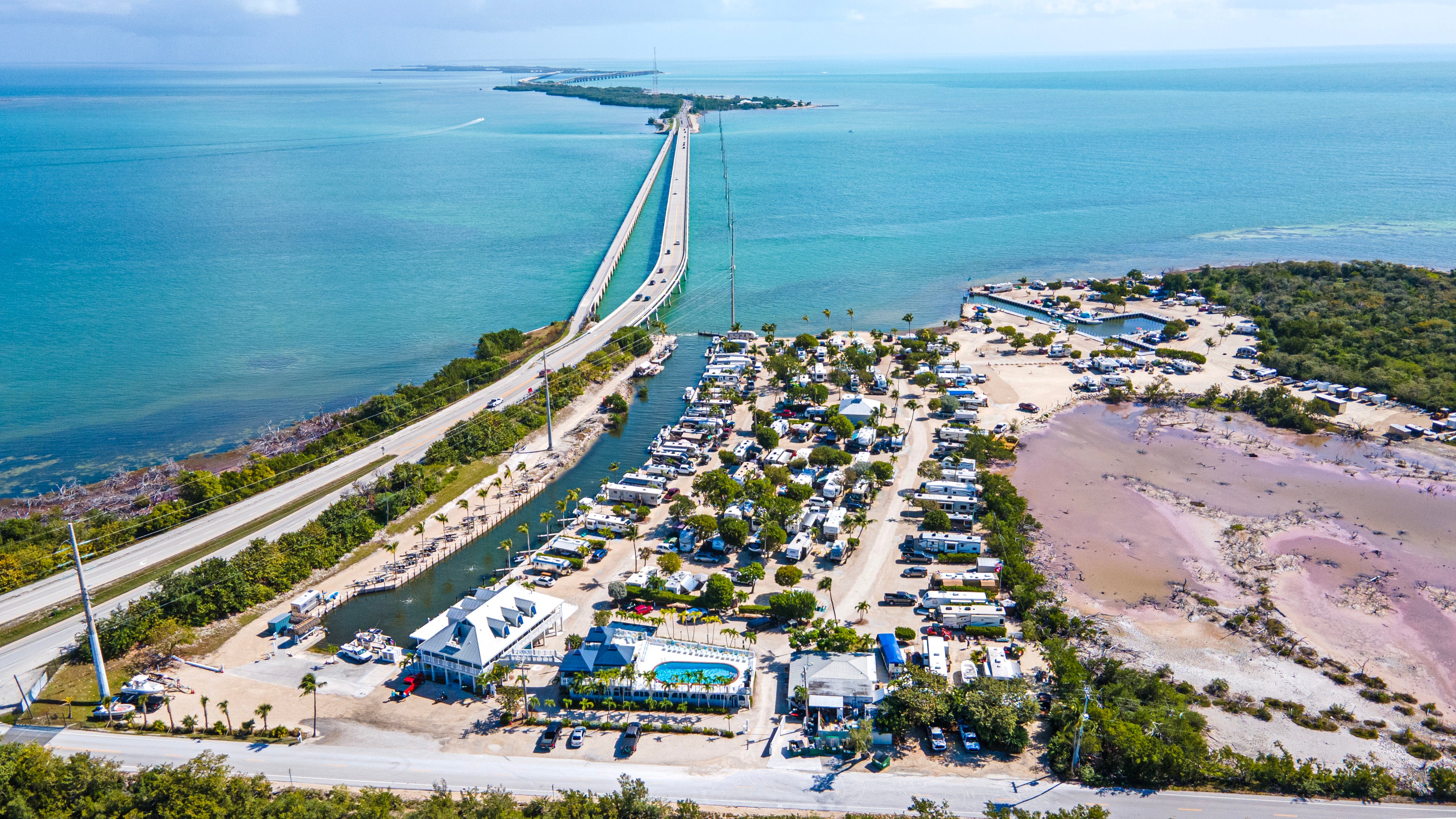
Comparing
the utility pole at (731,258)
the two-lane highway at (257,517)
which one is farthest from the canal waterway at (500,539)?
the utility pole at (731,258)

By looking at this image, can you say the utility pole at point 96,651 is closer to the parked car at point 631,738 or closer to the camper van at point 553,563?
the camper van at point 553,563

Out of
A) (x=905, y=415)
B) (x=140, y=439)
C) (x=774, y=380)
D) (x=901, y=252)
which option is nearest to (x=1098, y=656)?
(x=905, y=415)

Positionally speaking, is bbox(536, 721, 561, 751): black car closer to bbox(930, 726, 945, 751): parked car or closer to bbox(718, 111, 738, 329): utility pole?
bbox(930, 726, 945, 751): parked car

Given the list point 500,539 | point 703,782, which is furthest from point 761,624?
point 500,539

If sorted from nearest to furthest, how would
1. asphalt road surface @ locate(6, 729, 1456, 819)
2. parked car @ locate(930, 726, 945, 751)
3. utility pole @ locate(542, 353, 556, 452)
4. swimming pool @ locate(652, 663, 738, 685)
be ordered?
asphalt road surface @ locate(6, 729, 1456, 819), parked car @ locate(930, 726, 945, 751), swimming pool @ locate(652, 663, 738, 685), utility pole @ locate(542, 353, 556, 452)

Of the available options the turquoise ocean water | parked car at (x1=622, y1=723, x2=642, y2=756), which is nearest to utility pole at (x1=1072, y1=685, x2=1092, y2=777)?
parked car at (x1=622, y1=723, x2=642, y2=756)
